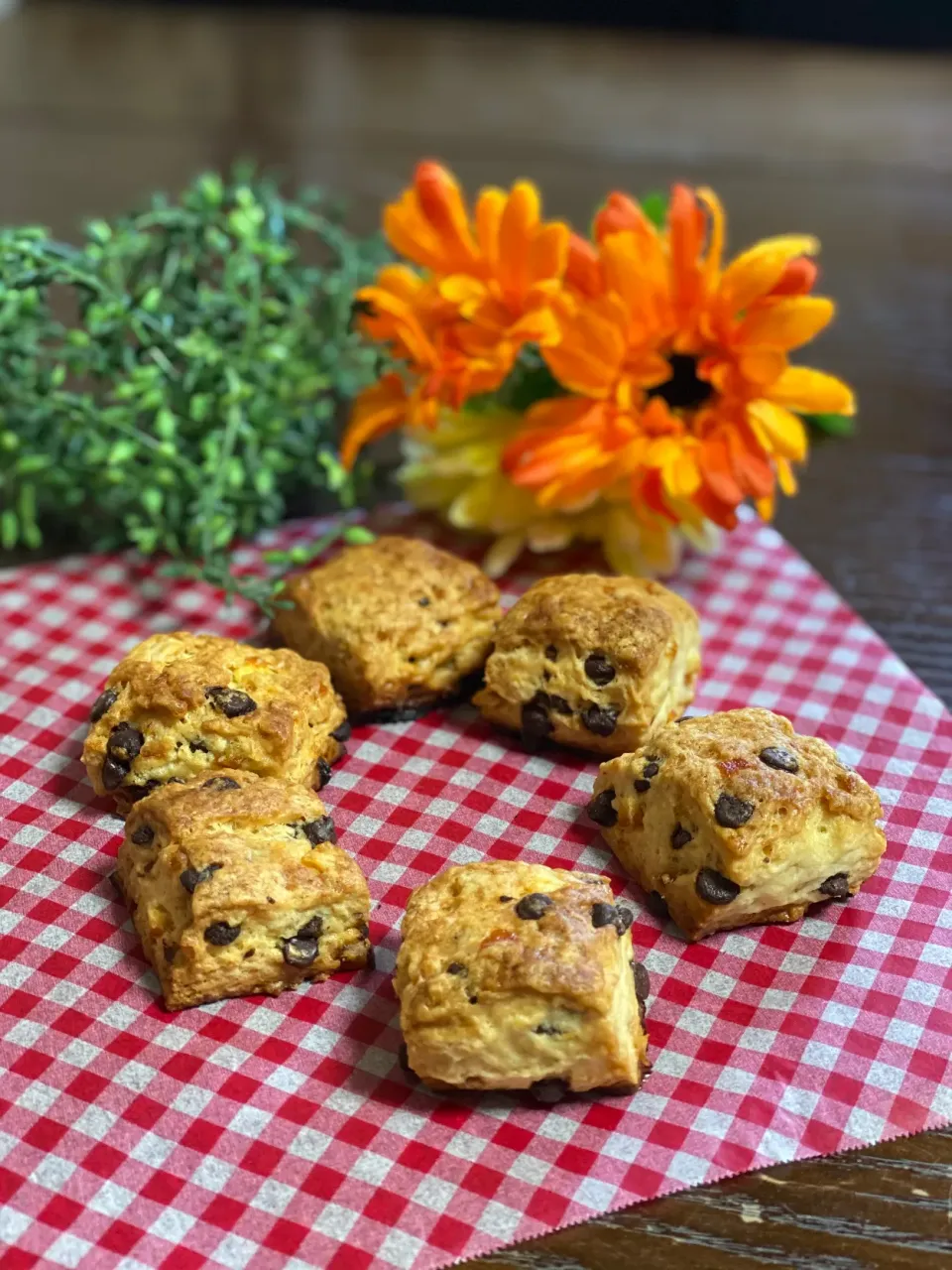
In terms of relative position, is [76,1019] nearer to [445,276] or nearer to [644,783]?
[644,783]

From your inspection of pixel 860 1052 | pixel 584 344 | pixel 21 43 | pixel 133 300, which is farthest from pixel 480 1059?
pixel 21 43

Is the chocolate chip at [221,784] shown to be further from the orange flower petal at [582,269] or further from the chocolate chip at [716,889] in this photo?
the orange flower petal at [582,269]

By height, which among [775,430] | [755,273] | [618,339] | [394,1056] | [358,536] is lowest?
[394,1056]

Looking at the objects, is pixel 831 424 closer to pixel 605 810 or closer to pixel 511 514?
pixel 511 514

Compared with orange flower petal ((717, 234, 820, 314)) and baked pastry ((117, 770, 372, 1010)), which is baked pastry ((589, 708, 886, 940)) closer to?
baked pastry ((117, 770, 372, 1010))

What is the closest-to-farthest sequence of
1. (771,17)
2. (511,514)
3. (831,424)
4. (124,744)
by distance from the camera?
(124,744), (511,514), (831,424), (771,17)

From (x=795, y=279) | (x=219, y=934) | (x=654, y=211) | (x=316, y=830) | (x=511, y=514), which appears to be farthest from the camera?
(x=654, y=211)

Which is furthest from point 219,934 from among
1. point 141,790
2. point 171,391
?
point 171,391
